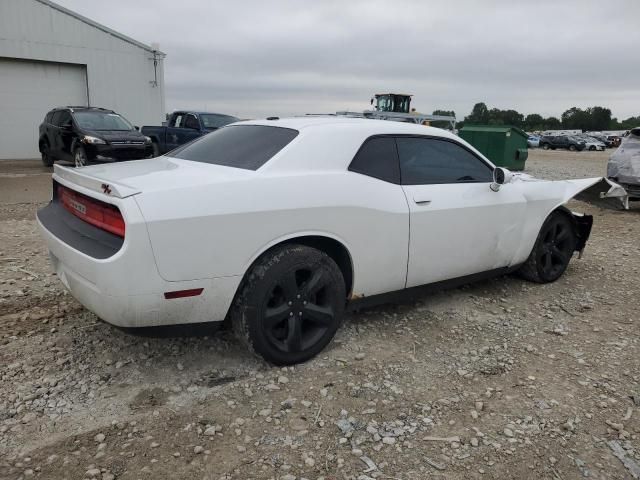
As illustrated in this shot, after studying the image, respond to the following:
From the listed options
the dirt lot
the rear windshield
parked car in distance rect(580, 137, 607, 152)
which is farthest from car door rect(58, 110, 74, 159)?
parked car in distance rect(580, 137, 607, 152)

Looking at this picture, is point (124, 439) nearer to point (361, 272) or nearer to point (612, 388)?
point (361, 272)

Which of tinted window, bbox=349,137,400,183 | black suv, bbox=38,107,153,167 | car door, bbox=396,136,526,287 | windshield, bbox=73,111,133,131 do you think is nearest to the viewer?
tinted window, bbox=349,137,400,183

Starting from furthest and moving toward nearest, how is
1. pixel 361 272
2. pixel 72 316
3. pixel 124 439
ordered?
pixel 72 316
pixel 361 272
pixel 124 439

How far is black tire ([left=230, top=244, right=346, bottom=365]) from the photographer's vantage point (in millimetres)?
2850

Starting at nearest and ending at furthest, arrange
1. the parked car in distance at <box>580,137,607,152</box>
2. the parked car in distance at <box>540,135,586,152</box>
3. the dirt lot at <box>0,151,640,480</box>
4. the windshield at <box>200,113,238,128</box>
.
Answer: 1. the dirt lot at <box>0,151,640,480</box>
2. the windshield at <box>200,113,238,128</box>
3. the parked car in distance at <box>540,135,586,152</box>
4. the parked car in distance at <box>580,137,607,152</box>

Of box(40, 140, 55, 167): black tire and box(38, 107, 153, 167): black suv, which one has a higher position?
box(38, 107, 153, 167): black suv

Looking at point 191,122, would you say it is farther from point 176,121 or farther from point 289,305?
point 289,305

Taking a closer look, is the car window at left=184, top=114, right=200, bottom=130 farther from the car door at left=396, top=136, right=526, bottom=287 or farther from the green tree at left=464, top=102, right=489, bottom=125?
the green tree at left=464, top=102, right=489, bottom=125

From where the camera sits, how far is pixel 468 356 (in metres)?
3.38

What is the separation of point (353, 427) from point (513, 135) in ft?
49.9

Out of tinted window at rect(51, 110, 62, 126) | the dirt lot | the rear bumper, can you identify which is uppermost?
tinted window at rect(51, 110, 62, 126)

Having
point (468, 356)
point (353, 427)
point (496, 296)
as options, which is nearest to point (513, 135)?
point (496, 296)

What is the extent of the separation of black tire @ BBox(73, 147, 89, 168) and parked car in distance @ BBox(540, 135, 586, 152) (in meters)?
42.9

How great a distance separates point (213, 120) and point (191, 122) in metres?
0.59
